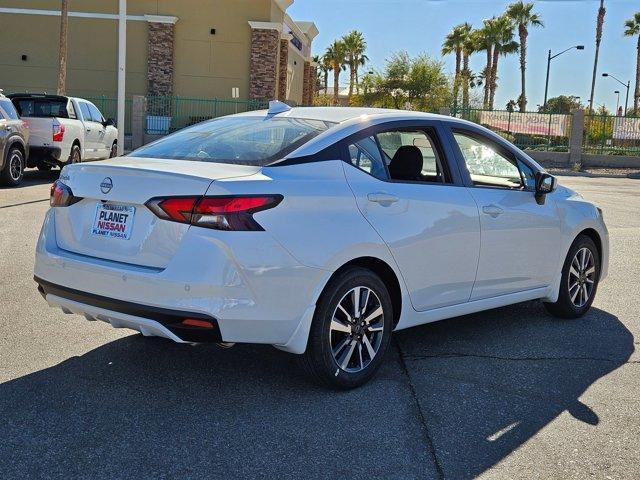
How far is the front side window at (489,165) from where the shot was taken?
5781mm

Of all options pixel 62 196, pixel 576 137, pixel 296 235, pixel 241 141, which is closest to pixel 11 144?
pixel 62 196

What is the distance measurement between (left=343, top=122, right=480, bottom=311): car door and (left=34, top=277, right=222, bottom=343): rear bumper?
3.95ft

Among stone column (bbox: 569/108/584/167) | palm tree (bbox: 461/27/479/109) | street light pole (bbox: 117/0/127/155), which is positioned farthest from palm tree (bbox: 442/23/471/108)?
street light pole (bbox: 117/0/127/155)

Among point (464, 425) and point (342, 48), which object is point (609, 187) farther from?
point (342, 48)

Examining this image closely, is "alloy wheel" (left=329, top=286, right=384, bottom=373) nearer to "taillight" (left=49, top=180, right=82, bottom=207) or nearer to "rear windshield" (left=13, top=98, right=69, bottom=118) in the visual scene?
"taillight" (left=49, top=180, right=82, bottom=207)

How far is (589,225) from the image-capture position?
6.41m

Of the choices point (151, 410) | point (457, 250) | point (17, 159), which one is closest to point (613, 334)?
point (457, 250)

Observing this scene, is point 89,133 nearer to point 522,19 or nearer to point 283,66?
point 283,66

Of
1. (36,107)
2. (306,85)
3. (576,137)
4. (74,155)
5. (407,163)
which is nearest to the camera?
(407,163)

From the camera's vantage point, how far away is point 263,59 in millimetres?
36688

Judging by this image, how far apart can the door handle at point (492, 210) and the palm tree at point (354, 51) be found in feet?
246

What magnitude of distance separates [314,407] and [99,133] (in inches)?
624

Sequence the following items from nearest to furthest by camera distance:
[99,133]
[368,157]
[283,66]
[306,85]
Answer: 1. [368,157]
2. [99,133]
3. [283,66]
4. [306,85]

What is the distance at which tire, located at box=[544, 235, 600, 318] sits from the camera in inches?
248
